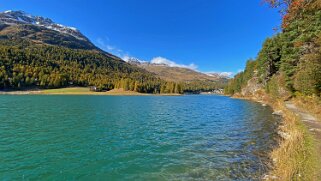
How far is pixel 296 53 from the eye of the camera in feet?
160

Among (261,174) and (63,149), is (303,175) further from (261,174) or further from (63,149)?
(63,149)

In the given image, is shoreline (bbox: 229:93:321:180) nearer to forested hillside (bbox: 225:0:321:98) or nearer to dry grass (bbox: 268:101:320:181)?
dry grass (bbox: 268:101:320:181)

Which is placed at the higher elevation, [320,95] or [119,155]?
[320,95]

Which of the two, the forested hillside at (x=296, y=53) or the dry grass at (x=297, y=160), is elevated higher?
the forested hillside at (x=296, y=53)

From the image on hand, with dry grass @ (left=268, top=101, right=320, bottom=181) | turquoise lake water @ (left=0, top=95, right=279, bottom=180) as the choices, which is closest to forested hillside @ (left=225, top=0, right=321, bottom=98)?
dry grass @ (left=268, top=101, right=320, bottom=181)

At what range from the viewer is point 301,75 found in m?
40.9

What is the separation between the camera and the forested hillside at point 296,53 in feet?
45.5

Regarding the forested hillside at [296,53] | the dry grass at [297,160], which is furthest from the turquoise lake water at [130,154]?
the forested hillside at [296,53]

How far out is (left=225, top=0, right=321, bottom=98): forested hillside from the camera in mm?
13875

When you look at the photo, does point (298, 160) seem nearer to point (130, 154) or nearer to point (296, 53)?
point (130, 154)

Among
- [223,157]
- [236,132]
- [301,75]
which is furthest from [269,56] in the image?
[223,157]

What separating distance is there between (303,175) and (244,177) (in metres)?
3.42

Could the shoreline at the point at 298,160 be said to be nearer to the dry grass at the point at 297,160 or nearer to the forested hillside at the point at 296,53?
the dry grass at the point at 297,160

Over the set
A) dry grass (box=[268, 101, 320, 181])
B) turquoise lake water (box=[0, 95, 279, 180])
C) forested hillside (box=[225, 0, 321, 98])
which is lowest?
turquoise lake water (box=[0, 95, 279, 180])
